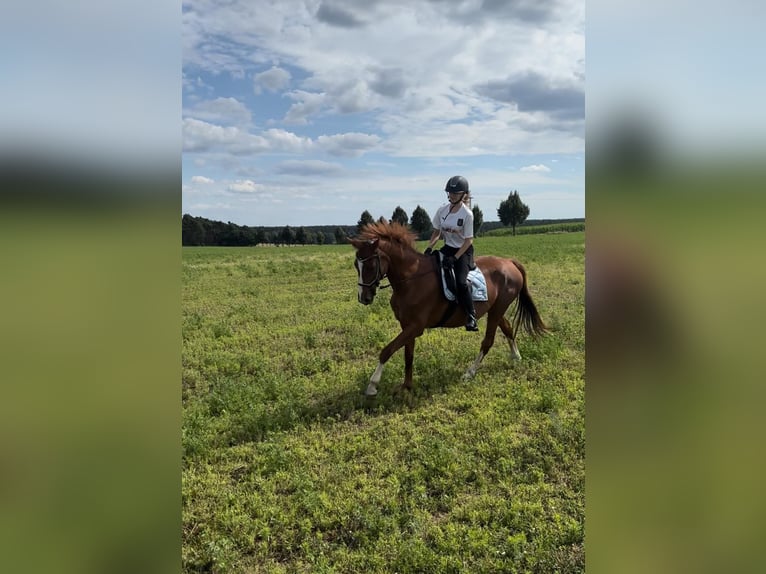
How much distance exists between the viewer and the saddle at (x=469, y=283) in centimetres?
673

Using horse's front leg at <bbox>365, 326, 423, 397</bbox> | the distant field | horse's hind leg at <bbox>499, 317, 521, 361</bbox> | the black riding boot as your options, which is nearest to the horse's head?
horse's front leg at <bbox>365, 326, 423, 397</bbox>

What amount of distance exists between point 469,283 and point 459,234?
762 mm

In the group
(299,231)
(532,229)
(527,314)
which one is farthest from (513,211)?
(527,314)

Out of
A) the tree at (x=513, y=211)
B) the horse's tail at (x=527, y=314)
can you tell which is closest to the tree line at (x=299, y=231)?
the tree at (x=513, y=211)

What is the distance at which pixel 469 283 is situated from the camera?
6797mm

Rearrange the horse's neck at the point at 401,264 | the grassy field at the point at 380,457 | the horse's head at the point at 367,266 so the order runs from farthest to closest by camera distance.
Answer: the horse's neck at the point at 401,264 → the horse's head at the point at 367,266 → the grassy field at the point at 380,457

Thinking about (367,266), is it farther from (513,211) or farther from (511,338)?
(513,211)

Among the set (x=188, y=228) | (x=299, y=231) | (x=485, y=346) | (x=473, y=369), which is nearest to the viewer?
(x=188, y=228)

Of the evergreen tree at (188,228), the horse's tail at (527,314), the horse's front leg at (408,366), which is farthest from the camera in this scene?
the horse's tail at (527,314)

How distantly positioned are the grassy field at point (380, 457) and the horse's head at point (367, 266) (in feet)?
4.96

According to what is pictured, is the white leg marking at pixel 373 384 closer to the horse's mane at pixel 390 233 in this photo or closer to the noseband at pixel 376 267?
the noseband at pixel 376 267
